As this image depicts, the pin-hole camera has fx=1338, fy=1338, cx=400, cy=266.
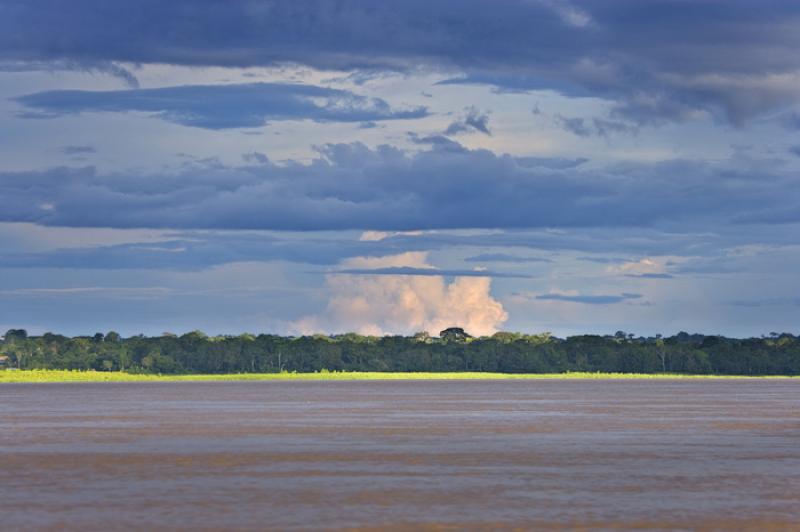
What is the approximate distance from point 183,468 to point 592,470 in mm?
16916

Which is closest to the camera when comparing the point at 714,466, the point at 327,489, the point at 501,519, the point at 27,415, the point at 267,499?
the point at 501,519

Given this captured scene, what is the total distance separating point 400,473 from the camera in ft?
175

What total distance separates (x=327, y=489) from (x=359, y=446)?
20.8 m

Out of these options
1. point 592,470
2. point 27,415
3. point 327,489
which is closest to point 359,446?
point 592,470

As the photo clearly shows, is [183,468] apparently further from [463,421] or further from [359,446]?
[463,421]

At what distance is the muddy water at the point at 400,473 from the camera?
1577 inches

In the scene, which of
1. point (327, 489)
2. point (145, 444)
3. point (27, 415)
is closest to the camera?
point (327, 489)

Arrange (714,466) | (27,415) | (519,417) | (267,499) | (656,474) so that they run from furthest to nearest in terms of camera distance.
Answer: (27,415) < (519,417) < (714,466) < (656,474) < (267,499)

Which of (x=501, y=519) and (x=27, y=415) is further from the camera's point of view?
(x=27, y=415)

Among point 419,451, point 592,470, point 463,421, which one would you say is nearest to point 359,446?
point 419,451

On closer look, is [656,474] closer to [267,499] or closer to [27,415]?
[267,499]

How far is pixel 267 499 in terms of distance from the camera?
44.5 m

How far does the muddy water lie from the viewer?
131ft

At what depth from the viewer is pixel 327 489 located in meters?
47.3
